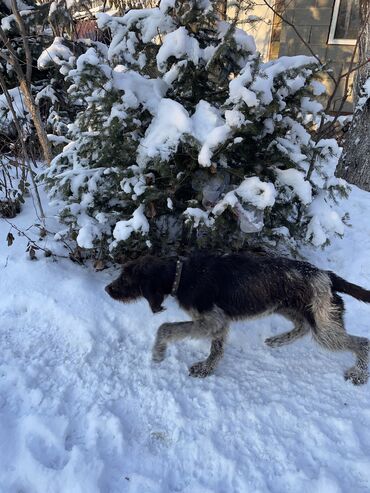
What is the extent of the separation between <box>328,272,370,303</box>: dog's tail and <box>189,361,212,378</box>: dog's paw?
4.52ft

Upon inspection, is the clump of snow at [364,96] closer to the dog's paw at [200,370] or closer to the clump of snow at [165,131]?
the clump of snow at [165,131]

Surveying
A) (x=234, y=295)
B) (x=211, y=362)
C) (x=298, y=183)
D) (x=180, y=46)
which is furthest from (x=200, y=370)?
(x=180, y=46)

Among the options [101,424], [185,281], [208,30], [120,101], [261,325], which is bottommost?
[261,325]

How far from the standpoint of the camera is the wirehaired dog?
11.1 feet

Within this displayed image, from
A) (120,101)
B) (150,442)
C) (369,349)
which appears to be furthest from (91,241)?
(369,349)

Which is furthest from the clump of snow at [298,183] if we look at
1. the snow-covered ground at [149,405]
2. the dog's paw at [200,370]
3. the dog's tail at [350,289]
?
the dog's paw at [200,370]

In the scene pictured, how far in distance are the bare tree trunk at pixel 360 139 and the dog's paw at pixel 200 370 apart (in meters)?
5.60

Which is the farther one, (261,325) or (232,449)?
(261,325)

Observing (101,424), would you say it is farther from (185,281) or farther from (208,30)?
(208,30)

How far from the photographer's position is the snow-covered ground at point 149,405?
2449 mm

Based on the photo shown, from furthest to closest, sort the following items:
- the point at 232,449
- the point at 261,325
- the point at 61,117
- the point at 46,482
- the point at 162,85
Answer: the point at 61,117, the point at 261,325, the point at 162,85, the point at 232,449, the point at 46,482

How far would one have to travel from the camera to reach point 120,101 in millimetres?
3578

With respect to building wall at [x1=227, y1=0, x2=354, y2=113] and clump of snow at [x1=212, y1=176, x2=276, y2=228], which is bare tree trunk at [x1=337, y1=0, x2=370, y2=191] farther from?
building wall at [x1=227, y1=0, x2=354, y2=113]

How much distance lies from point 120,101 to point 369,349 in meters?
3.34
